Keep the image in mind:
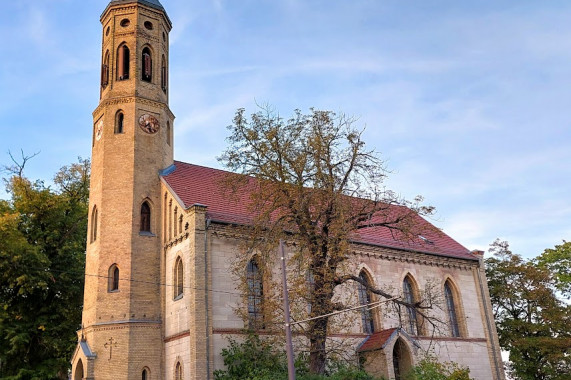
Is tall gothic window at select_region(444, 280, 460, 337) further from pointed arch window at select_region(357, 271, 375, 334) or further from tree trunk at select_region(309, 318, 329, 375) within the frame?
tree trunk at select_region(309, 318, 329, 375)

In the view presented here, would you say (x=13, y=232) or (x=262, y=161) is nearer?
(x=262, y=161)

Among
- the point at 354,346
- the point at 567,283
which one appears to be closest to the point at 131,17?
the point at 354,346

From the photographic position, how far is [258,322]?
2236 centimetres

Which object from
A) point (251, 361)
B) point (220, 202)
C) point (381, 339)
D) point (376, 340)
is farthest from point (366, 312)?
point (220, 202)

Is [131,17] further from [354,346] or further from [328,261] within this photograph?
[354,346]

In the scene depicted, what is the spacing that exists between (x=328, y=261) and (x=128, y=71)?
49.9 feet

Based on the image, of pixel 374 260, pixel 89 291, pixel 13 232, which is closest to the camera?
pixel 89 291

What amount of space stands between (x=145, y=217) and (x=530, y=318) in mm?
23869

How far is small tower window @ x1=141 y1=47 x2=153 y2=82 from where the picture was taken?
29.1 m

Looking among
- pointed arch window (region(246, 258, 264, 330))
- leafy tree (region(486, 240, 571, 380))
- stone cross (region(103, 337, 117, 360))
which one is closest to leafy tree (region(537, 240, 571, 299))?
leafy tree (region(486, 240, 571, 380))

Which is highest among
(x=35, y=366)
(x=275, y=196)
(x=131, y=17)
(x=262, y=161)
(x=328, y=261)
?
(x=131, y=17)

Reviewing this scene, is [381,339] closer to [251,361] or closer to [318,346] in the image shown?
[318,346]

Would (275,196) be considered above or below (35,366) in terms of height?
above

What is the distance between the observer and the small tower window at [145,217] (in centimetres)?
2634
